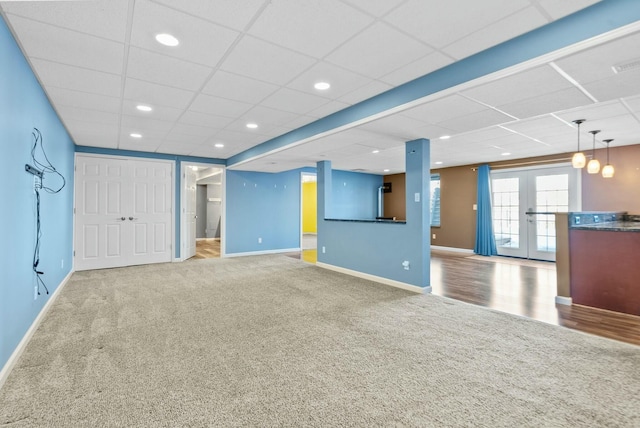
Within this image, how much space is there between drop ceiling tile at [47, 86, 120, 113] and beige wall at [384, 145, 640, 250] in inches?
316

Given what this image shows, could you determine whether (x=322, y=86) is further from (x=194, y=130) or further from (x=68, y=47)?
(x=194, y=130)

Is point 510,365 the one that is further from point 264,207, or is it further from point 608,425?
point 264,207

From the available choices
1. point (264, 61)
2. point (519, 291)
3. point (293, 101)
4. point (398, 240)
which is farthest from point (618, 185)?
point (264, 61)

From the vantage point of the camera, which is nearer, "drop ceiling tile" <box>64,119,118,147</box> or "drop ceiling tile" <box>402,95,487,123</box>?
"drop ceiling tile" <box>402,95,487,123</box>

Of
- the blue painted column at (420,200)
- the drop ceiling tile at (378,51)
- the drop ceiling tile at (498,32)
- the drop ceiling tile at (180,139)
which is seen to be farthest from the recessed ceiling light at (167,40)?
→ the blue painted column at (420,200)

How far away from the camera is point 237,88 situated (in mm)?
3309

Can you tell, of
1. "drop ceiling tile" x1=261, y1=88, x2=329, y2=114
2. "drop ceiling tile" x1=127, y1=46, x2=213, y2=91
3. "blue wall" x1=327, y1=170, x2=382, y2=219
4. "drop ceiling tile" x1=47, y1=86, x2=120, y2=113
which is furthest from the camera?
"blue wall" x1=327, y1=170, x2=382, y2=219

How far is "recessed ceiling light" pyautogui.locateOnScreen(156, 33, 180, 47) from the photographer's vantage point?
90.7 inches

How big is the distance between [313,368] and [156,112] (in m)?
3.74

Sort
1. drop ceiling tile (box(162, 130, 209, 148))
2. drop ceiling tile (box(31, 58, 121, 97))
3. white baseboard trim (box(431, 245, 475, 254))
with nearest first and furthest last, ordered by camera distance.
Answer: drop ceiling tile (box(31, 58, 121, 97)) → drop ceiling tile (box(162, 130, 209, 148)) → white baseboard trim (box(431, 245, 475, 254))

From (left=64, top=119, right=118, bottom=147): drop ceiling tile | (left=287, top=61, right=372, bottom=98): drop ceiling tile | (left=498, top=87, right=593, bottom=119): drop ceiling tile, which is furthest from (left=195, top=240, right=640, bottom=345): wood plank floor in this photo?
(left=64, top=119, right=118, bottom=147): drop ceiling tile

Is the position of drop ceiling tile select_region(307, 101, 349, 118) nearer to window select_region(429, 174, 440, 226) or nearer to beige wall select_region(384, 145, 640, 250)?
beige wall select_region(384, 145, 640, 250)

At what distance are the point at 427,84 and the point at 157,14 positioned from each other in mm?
2366

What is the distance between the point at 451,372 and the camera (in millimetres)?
2174
